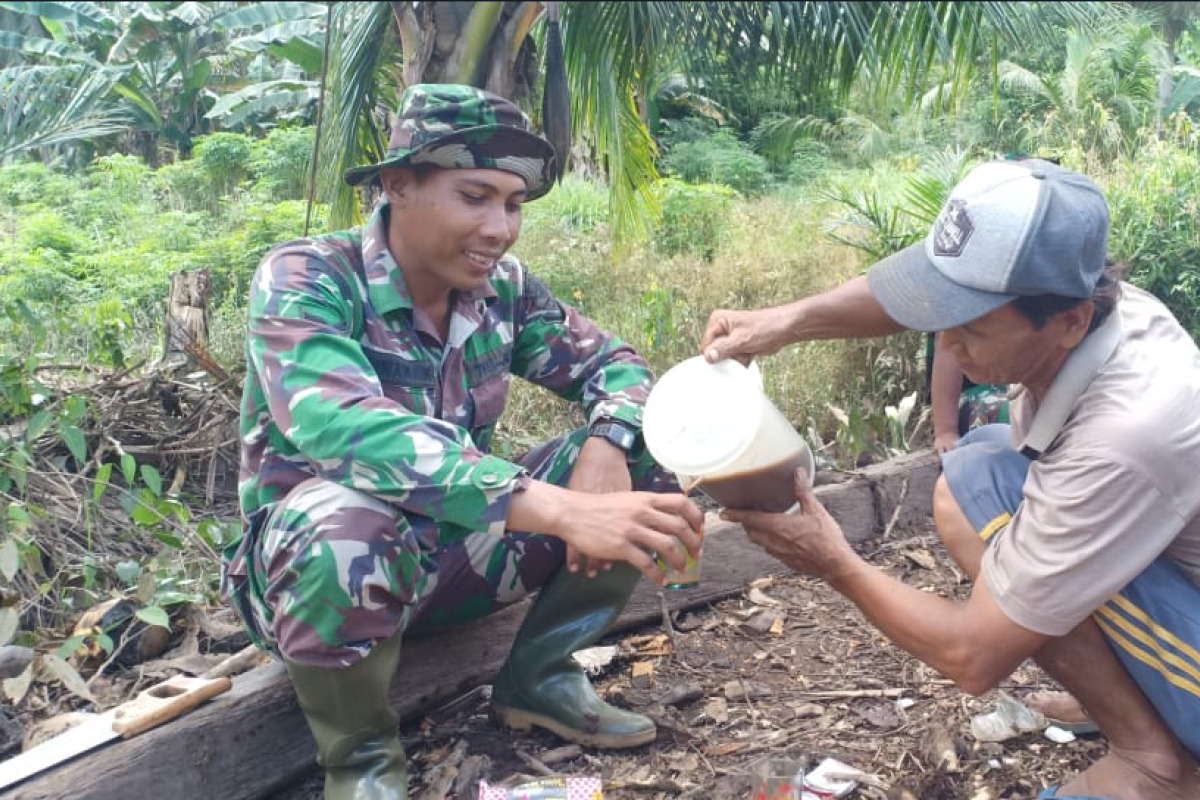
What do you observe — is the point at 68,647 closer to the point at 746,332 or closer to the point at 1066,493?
the point at 746,332

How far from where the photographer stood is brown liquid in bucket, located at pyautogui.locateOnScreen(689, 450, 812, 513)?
189 centimetres

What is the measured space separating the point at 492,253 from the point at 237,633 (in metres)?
1.21

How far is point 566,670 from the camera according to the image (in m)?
2.37

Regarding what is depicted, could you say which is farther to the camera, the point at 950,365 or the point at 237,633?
the point at 950,365

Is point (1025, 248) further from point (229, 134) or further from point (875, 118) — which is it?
point (875, 118)

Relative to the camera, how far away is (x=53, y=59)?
5031 millimetres

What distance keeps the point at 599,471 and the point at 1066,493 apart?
97 cm

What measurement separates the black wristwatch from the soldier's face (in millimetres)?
410

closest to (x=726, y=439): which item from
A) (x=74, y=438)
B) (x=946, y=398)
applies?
(x=946, y=398)

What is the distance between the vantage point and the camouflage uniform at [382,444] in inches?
72.3

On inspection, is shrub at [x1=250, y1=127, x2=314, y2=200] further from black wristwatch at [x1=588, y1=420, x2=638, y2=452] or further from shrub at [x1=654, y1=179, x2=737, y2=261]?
black wristwatch at [x1=588, y1=420, x2=638, y2=452]

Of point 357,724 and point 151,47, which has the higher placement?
point 151,47

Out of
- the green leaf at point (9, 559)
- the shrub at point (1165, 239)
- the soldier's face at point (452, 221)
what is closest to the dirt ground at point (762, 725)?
the green leaf at point (9, 559)

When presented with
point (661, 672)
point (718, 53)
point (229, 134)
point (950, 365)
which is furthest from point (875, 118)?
point (661, 672)
